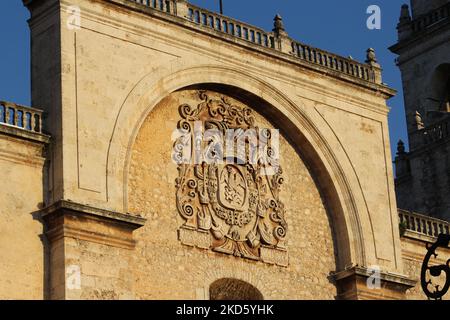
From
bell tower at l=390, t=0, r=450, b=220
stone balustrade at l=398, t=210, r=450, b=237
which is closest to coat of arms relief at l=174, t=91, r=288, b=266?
stone balustrade at l=398, t=210, r=450, b=237

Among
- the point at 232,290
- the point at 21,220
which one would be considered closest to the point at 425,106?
the point at 232,290

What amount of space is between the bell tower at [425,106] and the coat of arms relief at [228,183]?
37.4 ft

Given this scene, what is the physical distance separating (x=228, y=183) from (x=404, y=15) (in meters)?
16.8

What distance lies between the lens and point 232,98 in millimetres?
30234

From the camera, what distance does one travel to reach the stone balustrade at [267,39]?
2950 cm

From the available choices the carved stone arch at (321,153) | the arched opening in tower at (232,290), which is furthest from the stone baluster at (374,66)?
the arched opening in tower at (232,290)

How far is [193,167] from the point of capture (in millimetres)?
28812

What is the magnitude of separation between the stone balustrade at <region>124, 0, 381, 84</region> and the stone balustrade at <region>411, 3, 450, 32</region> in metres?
10.4

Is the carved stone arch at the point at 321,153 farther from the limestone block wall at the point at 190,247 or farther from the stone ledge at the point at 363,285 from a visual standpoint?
the stone ledge at the point at 363,285

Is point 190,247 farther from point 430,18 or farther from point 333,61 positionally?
point 430,18

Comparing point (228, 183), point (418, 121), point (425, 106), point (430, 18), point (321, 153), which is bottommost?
point (228, 183)

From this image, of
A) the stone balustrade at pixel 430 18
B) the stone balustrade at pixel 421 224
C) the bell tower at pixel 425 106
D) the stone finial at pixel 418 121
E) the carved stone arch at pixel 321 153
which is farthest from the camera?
the stone balustrade at pixel 430 18

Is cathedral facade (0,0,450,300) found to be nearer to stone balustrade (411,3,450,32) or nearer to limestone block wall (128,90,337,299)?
limestone block wall (128,90,337,299)

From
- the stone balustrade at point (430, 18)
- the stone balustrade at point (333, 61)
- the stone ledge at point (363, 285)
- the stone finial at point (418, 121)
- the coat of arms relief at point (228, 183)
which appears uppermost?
the stone balustrade at point (430, 18)
